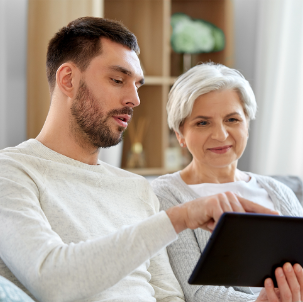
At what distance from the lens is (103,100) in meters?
1.22

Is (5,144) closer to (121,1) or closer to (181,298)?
(121,1)

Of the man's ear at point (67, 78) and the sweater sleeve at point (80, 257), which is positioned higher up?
the man's ear at point (67, 78)

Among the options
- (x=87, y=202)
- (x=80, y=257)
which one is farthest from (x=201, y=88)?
(x=80, y=257)

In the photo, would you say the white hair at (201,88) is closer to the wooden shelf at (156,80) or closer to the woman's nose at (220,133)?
the woman's nose at (220,133)

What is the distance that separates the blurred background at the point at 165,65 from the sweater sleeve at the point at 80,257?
1.71 metres

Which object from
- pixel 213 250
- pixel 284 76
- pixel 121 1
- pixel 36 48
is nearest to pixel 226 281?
pixel 213 250

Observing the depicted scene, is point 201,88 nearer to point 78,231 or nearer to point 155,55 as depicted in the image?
point 78,231

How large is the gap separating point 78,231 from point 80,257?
0.78 feet

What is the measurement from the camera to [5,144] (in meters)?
2.62

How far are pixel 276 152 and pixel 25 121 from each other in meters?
1.68

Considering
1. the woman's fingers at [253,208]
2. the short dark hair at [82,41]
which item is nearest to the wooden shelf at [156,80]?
the short dark hair at [82,41]

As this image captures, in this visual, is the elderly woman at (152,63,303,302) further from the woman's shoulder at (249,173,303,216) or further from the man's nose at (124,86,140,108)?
the man's nose at (124,86,140,108)

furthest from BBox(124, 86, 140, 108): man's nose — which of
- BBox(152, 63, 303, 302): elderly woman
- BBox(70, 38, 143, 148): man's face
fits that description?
BBox(152, 63, 303, 302): elderly woman

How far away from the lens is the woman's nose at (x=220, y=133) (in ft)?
4.87
